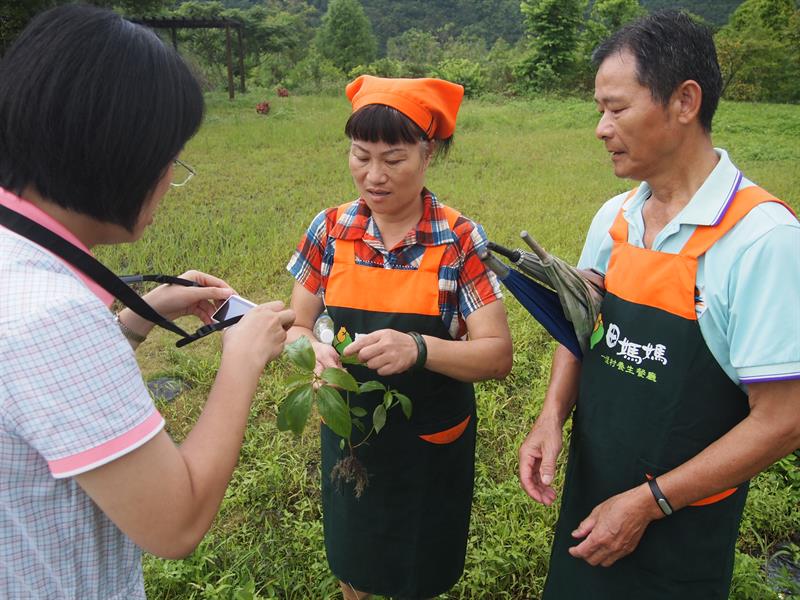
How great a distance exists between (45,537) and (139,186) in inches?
21.7

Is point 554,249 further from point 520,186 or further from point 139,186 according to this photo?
point 139,186

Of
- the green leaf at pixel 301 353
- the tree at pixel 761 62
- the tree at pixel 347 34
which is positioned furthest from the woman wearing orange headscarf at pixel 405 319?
the tree at pixel 347 34

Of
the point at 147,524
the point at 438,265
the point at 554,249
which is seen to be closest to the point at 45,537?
the point at 147,524

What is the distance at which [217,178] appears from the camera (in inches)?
296

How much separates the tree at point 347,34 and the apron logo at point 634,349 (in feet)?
97.4

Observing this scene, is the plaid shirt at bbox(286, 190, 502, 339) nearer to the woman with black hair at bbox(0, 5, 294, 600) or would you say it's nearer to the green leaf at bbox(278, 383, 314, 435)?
the green leaf at bbox(278, 383, 314, 435)

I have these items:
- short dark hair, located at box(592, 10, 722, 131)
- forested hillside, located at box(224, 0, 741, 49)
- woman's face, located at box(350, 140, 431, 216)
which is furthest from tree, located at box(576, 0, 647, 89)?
short dark hair, located at box(592, 10, 722, 131)

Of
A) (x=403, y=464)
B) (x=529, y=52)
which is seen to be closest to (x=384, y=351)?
(x=403, y=464)

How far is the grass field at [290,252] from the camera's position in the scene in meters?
2.29

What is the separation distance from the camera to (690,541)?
1.41 metres

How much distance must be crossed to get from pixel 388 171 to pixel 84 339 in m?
0.99

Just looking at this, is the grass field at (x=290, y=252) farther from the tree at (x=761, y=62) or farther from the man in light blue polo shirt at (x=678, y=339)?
the tree at (x=761, y=62)

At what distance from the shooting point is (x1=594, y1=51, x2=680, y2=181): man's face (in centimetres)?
134

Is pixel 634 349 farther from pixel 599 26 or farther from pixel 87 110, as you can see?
pixel 599 26
